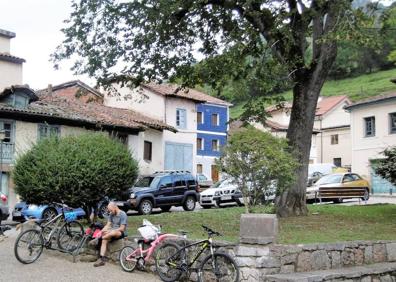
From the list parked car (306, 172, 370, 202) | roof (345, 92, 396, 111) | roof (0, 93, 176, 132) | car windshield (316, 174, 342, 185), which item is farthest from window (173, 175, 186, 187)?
roof (345, 92, 396, 111)

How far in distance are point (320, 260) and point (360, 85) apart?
79.3 m

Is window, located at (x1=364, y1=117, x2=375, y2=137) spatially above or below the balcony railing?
above

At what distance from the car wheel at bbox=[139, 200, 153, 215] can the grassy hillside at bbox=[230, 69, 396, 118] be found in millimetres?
51906

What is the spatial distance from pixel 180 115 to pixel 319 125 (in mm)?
25215

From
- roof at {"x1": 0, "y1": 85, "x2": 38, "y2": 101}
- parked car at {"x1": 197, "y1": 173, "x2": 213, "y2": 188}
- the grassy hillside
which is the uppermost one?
the grassy hillside

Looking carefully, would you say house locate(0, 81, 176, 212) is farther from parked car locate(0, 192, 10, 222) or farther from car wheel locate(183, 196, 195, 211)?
parked car locate(0, 192, 10, 222)

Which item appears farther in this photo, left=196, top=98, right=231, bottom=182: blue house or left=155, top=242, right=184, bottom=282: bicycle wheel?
left=196, top=98, right=231, bottom=182: blue house

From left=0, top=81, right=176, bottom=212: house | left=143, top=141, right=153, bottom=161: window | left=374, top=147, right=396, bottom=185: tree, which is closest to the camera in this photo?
left=374, top=147, right=396, bottom=185: tree

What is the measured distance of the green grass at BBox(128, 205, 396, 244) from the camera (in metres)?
11.3

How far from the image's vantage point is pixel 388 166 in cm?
1560

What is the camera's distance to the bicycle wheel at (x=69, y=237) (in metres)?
12.3

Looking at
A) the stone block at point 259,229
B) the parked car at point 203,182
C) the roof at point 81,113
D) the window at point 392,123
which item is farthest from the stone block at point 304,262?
the window at point 392,123

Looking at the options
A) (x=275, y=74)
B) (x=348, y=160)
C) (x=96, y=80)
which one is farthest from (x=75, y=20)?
(x=348, y=160)

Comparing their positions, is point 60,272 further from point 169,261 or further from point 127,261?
point 169,261
